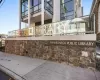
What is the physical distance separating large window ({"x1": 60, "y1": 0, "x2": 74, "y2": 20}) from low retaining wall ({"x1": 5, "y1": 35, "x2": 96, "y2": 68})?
542 centimetres

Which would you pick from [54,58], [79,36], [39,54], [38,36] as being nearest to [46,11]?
[38,36]

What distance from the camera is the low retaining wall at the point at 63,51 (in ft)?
26.3

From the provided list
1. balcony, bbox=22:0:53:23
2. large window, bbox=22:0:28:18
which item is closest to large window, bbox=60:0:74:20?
balcony, bbox=22:0:53:23

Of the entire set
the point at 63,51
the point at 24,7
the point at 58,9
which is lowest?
the point at 63,51

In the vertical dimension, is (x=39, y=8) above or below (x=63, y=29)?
above

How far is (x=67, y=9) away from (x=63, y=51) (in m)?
8.03

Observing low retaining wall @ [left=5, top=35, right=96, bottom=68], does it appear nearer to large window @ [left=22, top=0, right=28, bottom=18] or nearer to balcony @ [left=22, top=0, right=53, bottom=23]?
balcony @ [left=22, top=0, right=53, bottom=23]

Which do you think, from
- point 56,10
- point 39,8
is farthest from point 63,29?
point 39,8

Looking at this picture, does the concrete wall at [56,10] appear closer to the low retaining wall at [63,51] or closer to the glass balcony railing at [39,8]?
the glass balcony railing at [39,8]

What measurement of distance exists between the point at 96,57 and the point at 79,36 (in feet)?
5.72

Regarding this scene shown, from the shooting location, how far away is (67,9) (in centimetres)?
1638

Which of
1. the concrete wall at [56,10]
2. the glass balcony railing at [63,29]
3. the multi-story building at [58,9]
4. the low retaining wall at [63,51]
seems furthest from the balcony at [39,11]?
the low retaining wall at [63,51]

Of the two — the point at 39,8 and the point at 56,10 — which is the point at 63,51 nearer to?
the point at 56,10

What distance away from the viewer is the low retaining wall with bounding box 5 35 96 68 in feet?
26.3
